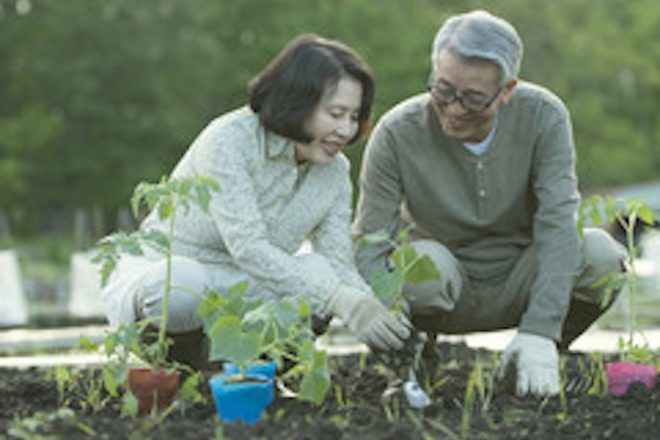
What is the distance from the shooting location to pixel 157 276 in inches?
99.7

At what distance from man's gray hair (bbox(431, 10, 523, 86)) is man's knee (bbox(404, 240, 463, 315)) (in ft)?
1.61

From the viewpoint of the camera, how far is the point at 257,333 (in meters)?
2.06

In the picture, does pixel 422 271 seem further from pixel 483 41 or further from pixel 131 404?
pixel 131 404

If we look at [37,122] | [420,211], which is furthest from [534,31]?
[420,211]

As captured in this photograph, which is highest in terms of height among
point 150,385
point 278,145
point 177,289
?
point 278,145

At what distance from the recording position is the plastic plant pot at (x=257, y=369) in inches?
85.0

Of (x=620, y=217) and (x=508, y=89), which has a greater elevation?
(x=508, y=89)

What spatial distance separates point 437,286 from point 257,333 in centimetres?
77

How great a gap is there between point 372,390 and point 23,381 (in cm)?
95

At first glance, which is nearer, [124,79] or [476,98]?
[476,98]

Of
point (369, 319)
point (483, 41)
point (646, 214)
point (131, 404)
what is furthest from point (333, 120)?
point (131, 404)

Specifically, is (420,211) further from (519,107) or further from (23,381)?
(23,381)

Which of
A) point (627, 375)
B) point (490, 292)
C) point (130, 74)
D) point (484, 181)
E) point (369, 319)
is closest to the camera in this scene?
point (369, 319)

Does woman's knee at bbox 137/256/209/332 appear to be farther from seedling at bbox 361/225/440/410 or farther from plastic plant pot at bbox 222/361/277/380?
seedling at bbox 361/225/440/410
